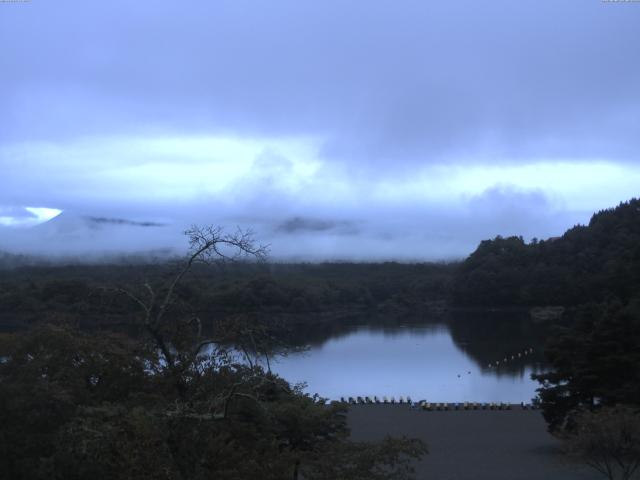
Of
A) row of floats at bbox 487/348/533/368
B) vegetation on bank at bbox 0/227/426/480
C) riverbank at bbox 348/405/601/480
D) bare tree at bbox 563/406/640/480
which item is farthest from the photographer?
row of floats at bbox 487/348/533/368

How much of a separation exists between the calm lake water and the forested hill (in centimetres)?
759

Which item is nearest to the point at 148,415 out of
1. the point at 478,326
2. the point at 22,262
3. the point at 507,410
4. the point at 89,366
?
the point at 89,366

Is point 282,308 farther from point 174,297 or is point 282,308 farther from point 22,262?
point 174,297

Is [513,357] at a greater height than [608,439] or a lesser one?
lesser

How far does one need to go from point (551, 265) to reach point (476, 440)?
44.4 metres

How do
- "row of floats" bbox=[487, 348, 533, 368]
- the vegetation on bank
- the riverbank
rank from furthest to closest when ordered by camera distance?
"row of floats" bbox=[487, 348, 533, 368]
the riverbank
the vegetation on bank

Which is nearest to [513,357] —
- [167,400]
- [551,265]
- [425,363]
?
[425,363]

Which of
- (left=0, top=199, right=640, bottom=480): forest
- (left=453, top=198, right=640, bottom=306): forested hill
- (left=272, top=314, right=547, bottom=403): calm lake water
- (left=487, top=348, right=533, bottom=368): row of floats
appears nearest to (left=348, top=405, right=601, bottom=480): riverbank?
(left=0, top=199, right=640, bottom=480): forest

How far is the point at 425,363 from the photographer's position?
98.9 feet

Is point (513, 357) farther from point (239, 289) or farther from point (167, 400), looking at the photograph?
point (167, 400)

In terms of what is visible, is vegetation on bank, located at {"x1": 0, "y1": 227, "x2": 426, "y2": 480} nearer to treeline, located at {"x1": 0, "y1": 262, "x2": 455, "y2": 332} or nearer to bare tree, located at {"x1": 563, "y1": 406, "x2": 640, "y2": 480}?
treeline, located at {"x1": 0, "y1": 262, "x2": 455, "y2": 332}

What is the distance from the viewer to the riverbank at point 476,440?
37.1ft

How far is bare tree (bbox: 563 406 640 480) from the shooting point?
8.45 m

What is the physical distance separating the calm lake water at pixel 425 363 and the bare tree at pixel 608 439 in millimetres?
7388
